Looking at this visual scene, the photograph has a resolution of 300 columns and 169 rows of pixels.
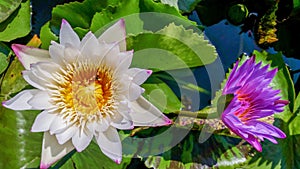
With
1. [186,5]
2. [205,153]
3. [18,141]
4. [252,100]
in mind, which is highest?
[186,5]

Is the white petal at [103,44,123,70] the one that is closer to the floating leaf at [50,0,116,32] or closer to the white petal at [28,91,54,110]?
the white petal at [28,91,54,110]

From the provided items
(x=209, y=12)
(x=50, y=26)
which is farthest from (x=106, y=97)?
(x=209, y=12)

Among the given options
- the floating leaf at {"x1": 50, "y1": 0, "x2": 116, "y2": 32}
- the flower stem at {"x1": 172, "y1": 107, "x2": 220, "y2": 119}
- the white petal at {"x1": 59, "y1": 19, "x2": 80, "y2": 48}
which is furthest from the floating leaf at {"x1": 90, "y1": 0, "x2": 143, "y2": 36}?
the flower stem at {"x1": 172, "y1": 107, "x2": 220, "y2": 119}

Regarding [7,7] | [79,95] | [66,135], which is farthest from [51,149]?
[7,7]

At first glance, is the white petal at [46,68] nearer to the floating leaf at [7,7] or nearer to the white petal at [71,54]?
the white petal at [71,54]

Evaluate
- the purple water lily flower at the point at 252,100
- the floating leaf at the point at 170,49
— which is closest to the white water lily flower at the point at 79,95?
the floating leaf at the point at 170,49

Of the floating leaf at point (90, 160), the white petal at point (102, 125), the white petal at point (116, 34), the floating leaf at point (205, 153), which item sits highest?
the white petal at point (116, 34)

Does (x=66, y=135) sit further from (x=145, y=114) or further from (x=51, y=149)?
(x=145, y=114)
